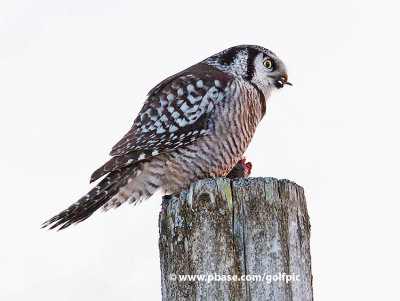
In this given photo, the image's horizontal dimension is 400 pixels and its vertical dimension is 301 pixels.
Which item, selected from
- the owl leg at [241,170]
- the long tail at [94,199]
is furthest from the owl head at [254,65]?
the long tail at [94,199]

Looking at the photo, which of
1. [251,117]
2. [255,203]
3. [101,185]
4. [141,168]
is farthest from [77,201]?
[255,203]

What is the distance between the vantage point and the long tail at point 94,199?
5.41 metres

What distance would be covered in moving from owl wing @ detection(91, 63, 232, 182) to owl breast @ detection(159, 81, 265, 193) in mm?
81

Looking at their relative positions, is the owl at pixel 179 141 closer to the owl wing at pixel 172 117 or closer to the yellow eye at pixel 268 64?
the owl wing at pixel 172 117

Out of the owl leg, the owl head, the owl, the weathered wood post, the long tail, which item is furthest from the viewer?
the owl head

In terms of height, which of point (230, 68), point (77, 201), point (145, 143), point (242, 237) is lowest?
point (242, 237)

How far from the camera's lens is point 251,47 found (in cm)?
685

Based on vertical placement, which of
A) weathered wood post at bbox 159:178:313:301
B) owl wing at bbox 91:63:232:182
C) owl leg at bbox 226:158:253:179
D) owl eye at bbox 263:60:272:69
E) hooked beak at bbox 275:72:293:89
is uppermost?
owl eye at bbox 263:60:272:69

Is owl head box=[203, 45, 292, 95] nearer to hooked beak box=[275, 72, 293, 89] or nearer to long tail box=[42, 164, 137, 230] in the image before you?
hooked beak box=[275, 72, 293, 89]

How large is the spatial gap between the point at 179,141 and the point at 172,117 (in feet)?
1.06

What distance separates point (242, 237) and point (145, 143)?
2.43m

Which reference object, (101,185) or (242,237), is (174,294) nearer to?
(242,237)

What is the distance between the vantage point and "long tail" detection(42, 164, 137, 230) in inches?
213

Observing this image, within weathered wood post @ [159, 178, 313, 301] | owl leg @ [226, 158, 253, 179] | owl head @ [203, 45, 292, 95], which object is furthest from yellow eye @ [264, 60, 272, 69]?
weathered wood post @ [159, 178, 313, 301]
